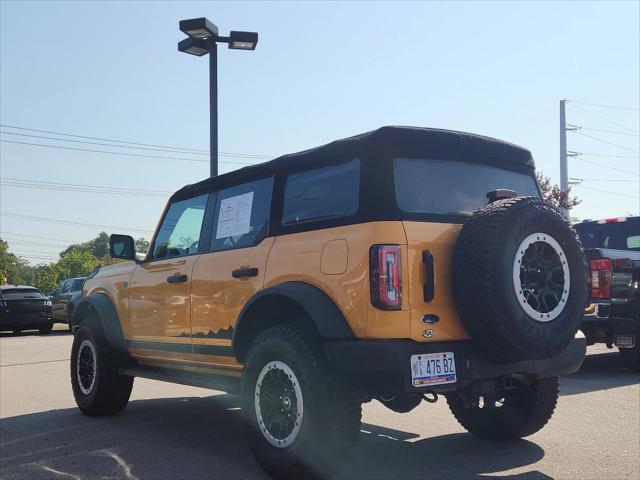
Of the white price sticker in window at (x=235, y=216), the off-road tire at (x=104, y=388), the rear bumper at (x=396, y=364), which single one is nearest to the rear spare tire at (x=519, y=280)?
the rear bumper at (x=396, y=364)

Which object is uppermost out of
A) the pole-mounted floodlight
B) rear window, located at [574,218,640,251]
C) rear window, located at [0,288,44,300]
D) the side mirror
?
the pole-mounted floodlight

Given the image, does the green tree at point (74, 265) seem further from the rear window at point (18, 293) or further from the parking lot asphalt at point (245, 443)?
the parking lot asphalt at point (245, 443)

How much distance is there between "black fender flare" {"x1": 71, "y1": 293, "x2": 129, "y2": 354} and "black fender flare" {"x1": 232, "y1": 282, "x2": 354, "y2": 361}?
2.23 m

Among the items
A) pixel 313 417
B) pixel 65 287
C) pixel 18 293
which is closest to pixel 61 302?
pixel 65 287

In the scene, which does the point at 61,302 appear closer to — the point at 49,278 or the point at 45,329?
the point at 45,329

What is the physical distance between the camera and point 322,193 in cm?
422

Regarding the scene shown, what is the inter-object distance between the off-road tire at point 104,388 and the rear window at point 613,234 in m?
6.95

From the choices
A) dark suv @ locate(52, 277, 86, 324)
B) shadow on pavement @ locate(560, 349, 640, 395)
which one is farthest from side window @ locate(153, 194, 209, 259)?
dark suv @ locate(52, 277, 86, 324)

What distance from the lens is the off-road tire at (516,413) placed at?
4762 mm

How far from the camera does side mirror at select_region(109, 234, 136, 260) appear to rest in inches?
242

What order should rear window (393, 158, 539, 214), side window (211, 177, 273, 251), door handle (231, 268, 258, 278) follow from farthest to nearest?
side window (211, 177, 273, 251) → door handle (231, 268, 258, 278) → rear window (393, 158, 539, 214)

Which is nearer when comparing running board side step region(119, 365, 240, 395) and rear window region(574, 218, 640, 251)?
running board side step region(119, 365, 240, 395)

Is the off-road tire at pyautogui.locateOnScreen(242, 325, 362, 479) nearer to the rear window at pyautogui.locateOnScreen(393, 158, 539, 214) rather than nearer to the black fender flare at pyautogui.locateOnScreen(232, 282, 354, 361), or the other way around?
the black fender flare at pyautogui.locateOnScreen(232, 282, 354, 361)

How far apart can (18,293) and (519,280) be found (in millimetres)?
18838
